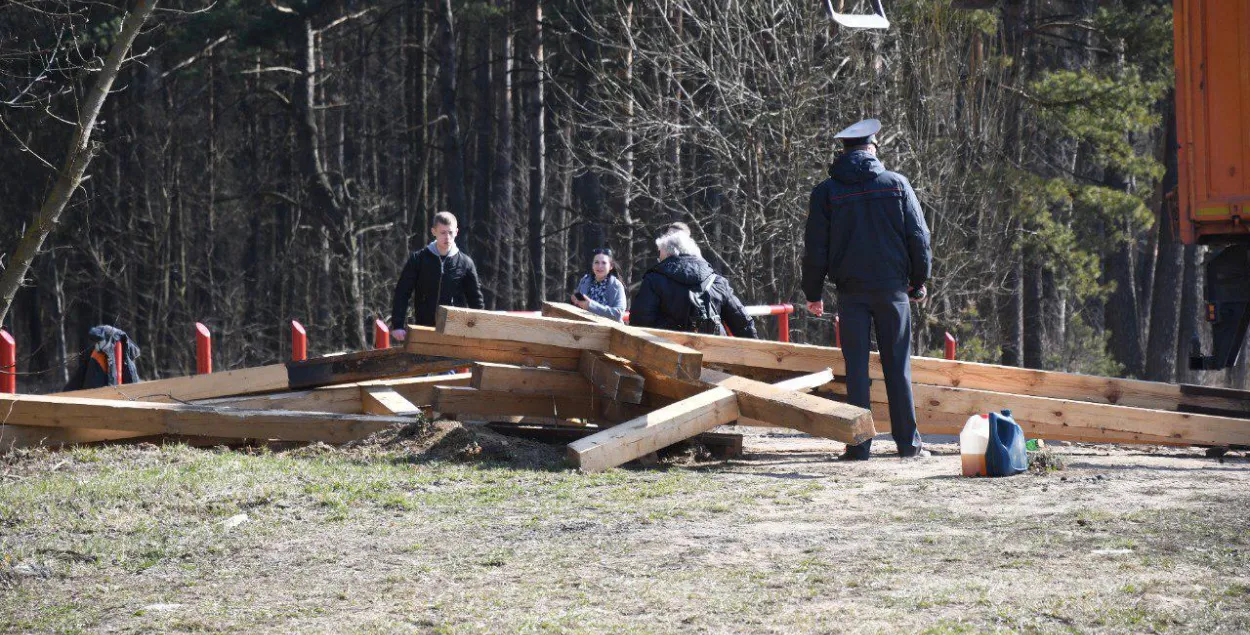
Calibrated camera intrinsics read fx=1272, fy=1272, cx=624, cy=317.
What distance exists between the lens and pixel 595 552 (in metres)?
5.38

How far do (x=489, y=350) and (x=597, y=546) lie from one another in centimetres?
363

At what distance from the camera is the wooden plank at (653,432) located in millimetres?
7484

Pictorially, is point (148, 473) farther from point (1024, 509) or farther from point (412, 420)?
point (1024, 509)

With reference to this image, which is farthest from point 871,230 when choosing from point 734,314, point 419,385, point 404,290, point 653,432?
point 404,290

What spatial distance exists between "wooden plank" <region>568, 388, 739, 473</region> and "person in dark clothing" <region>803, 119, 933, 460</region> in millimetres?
1093

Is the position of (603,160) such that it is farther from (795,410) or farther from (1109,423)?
(795,410)

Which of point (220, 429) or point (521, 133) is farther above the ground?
point (521, 133)

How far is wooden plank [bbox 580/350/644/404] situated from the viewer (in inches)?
334

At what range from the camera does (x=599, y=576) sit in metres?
4.96

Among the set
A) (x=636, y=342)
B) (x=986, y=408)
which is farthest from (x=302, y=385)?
(x=986, y=408)

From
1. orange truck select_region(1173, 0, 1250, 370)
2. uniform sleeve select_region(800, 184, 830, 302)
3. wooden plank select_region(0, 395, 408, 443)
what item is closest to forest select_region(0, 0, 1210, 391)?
orange truck select_region(1173, 0, 1250, 370)

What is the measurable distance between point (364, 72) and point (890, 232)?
3105cm

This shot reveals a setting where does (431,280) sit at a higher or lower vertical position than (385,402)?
higher

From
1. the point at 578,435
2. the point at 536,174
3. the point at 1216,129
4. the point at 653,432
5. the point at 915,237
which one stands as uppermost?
the point at 536,174
